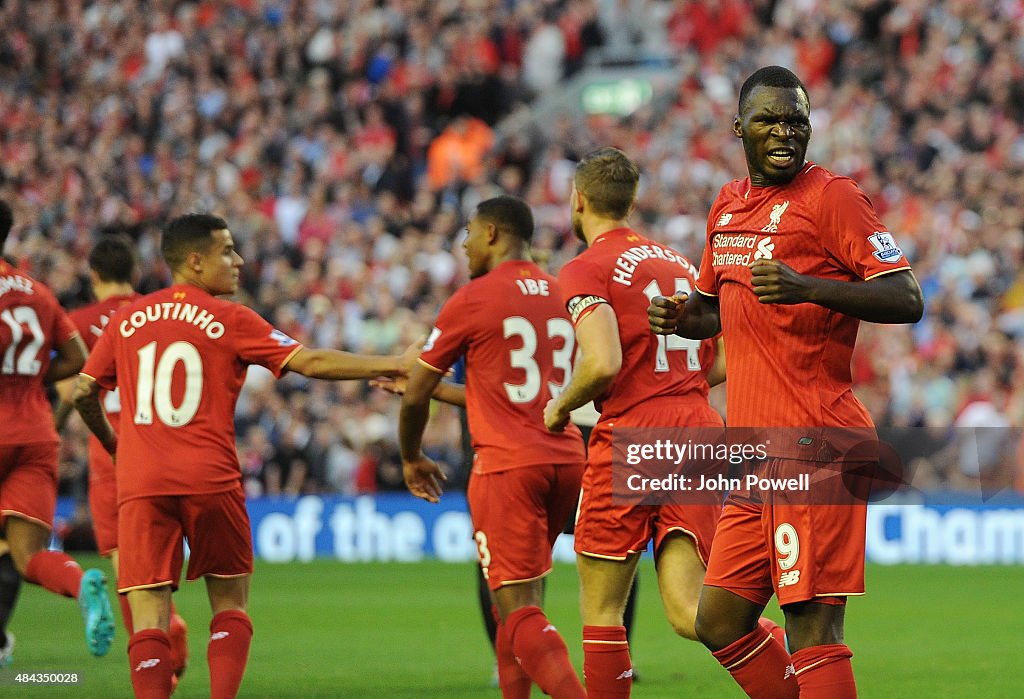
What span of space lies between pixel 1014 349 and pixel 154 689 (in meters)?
14.0

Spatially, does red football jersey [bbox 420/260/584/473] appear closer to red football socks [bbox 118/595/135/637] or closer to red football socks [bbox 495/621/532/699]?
red football socks [bbox 495/621/532/699]

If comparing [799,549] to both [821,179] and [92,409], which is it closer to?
[821,179]

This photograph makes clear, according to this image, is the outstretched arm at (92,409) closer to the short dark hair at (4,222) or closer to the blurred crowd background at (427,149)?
the short dark hair at (4,222)

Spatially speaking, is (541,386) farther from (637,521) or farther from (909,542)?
(909,542)

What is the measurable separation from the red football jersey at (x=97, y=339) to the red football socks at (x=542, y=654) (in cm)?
317

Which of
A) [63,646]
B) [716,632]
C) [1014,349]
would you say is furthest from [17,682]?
[1014,349]

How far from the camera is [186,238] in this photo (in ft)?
24.3

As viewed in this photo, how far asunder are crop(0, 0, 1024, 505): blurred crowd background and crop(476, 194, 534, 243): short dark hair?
1014cm

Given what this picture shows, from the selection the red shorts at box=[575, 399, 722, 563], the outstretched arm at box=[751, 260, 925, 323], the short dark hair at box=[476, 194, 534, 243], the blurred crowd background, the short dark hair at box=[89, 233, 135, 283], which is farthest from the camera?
the blurred crowd background

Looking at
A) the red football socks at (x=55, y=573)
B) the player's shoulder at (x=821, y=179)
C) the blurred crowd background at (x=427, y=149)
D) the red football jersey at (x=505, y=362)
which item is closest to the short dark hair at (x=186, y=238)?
the red football jersey at (x=505, y=362)

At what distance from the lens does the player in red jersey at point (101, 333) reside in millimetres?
9208

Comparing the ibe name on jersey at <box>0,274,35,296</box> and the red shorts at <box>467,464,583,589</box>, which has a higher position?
the ibe name on jersey at <box>0,274,35,296</box>

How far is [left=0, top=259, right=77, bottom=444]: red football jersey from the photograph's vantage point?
920 centimetres
